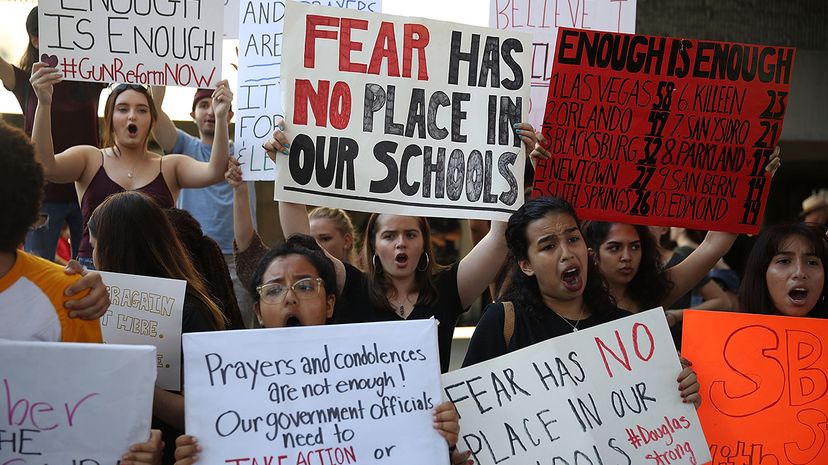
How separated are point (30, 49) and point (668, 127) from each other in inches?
127

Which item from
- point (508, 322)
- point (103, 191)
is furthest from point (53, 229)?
point (508, 322)

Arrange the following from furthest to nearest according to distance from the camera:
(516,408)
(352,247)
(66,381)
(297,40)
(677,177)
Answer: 1. (352,247)
2. (677,177)
3. (297,40)
4. (516,408)
5. (66,381)

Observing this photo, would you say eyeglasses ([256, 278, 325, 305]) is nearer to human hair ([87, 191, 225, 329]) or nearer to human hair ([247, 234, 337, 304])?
human hair ([247, 234, 337, 304])

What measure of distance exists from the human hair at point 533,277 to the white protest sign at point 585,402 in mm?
289

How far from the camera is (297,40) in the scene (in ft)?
12.9

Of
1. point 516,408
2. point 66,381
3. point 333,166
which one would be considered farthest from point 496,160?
point 66,381

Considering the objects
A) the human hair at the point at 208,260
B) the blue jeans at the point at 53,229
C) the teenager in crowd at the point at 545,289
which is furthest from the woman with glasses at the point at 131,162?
the teenager in crowd at the point at 545,289

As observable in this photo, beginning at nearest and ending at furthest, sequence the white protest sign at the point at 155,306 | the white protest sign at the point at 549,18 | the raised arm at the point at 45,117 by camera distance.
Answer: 1. the white protest sign at the point at 155,306
2. the raised arm at the point at 45,117
3. the white protest sign at the point at 549,18

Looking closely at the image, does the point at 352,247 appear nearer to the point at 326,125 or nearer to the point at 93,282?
the point at 326,125

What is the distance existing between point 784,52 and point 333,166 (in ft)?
6.75

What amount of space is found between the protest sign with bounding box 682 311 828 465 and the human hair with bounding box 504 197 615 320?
0.32 m

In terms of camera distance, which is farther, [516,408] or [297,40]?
[297,40]

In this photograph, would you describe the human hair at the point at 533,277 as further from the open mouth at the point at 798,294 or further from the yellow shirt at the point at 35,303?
the yellow shirt at the point at 35,303

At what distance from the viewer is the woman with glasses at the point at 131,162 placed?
459cm
